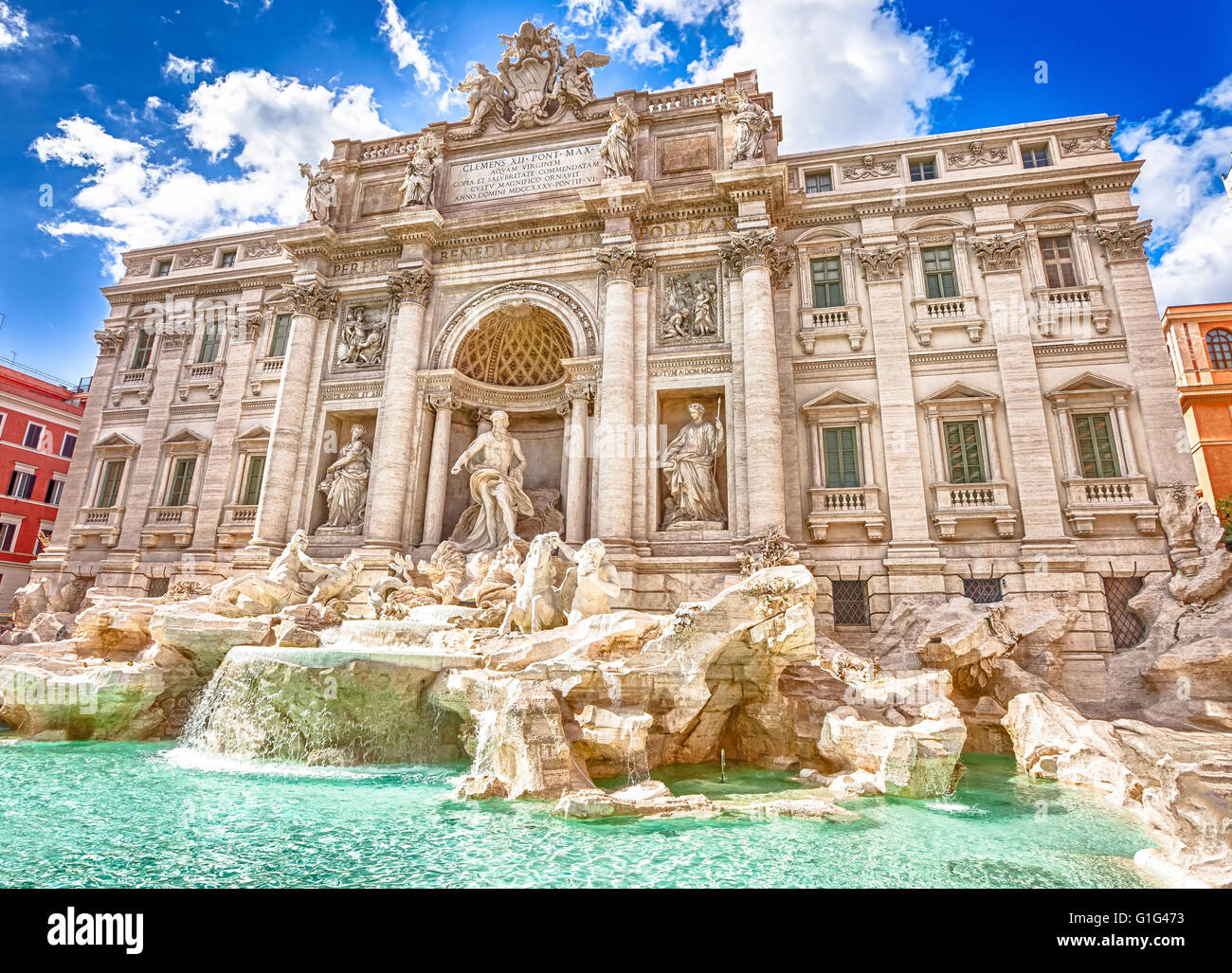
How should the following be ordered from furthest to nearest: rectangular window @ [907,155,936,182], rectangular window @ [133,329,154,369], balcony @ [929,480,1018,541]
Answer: rectangular window @ [133,329,154,369], rectangular window @ [907,155,936,182], balcony @ [929,480,1018,541]

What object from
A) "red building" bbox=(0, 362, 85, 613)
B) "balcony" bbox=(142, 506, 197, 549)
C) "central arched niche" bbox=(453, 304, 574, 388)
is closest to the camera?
"central arched niche" bbox=(453, 304, 574, 388)

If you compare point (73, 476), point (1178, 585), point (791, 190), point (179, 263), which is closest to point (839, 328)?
point (791, 190)

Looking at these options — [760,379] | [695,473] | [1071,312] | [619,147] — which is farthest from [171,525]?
[1071,312]

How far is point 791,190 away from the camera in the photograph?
57.5ft

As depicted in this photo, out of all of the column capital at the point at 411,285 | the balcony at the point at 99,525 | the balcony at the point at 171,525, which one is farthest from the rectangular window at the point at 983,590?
the balcony at the point at 99,525

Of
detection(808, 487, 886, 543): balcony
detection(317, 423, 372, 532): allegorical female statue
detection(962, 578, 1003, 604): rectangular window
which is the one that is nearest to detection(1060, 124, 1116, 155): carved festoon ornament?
detection(808, 487, 886, 543): balcony

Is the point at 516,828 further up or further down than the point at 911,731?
further down

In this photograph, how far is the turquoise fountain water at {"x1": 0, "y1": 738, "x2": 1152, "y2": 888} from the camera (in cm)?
498

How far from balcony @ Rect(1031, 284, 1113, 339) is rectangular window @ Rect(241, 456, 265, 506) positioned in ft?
71.9

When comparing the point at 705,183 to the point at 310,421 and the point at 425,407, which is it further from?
the point at 310,421

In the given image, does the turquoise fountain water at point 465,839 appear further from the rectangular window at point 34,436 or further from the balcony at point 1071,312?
the rectangular window at point 34,436

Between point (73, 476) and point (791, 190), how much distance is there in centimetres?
2429

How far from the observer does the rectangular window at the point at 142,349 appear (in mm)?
22188

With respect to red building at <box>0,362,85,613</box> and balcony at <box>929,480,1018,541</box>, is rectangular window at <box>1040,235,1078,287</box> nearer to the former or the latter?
balcony at <box>929,480,1018,541</box>
